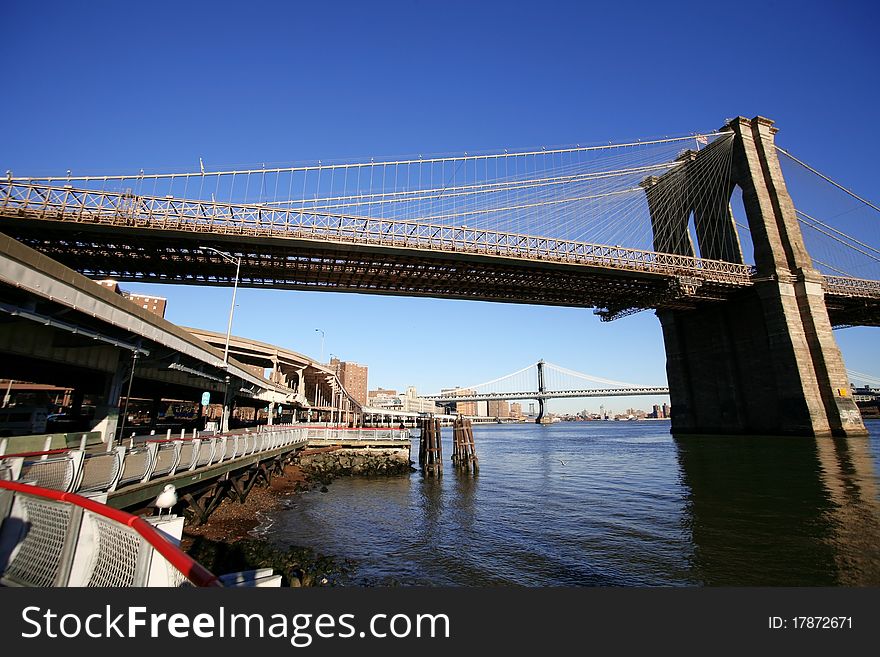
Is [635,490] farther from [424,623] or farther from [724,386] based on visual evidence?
[724,386]

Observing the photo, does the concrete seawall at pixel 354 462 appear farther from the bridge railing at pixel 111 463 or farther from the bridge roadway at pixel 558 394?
the bridge roadway at pixel 558 394

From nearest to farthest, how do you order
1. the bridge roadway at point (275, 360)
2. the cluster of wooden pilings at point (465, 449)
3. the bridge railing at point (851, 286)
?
the cluster of wooden pilings at point (465, 449) < the bridge roadway at point (275, 360) < the bridge railing at point (851, 286)

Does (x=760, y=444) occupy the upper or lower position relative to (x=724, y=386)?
lower

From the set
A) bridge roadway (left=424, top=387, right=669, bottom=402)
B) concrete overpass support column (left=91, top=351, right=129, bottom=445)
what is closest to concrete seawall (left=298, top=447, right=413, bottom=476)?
concrete overpass support column (left=91, top=351, right=129, bottom=445)

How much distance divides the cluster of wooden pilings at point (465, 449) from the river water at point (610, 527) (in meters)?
3.90

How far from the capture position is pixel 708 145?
177ft

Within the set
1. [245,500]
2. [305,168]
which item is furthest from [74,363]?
[305,168]

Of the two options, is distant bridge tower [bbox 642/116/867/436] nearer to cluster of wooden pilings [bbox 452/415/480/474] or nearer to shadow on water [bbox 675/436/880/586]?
shadow on water [bbox 675/436/880/586]

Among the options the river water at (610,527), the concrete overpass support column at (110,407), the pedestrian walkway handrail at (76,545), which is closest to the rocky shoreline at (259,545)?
the river water at (610,527)

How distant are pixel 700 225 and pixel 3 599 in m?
67.8

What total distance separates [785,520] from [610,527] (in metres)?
5.59

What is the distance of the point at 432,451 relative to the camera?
30.2 m

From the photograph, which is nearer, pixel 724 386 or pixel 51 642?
pixel 51 642

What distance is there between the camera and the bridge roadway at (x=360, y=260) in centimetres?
3312
